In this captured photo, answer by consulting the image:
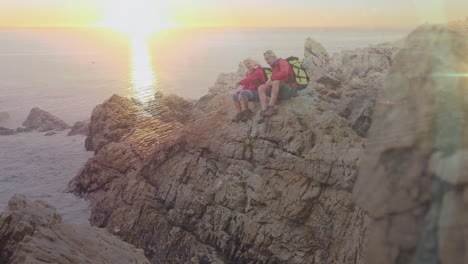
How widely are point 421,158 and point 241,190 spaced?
963 cm

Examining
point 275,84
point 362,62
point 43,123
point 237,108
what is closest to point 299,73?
point 275,84

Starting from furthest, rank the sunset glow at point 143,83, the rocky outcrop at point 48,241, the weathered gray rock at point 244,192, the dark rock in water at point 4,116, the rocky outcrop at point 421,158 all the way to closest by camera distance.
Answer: the dark rock in water at point 4,116, the sunset glow at point 143,83, the weathered gray rock at point 244,192, the rocky outcrop at point 48,241, the rocky outcrop at point 421,158

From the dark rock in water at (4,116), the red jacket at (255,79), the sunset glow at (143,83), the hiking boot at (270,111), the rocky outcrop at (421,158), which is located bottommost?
the dark rock in water at (4,116)

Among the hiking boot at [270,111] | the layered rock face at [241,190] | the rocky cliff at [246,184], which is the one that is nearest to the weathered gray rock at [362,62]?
the rocky cliff at [246,184]

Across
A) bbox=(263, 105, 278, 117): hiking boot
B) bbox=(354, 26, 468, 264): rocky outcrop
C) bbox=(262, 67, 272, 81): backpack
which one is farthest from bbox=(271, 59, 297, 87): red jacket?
bbox=(354, 26, 468, 264): rocky outcrop

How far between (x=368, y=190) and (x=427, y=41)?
1.20m

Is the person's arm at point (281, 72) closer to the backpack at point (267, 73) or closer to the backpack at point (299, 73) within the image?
the backpack at point (267, 73)

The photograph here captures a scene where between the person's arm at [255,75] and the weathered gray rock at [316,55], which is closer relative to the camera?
the person's arm at [255,75]

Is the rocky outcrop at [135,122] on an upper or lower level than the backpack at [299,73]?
lower

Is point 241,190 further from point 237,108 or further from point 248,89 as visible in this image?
point 248,89

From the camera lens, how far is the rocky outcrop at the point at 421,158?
2508 millimetres

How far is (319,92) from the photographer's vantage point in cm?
1527

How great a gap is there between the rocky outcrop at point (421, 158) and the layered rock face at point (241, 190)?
7514 mm

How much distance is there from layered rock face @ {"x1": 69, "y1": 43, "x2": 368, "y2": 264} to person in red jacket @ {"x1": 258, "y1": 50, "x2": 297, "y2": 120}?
1.17ft
